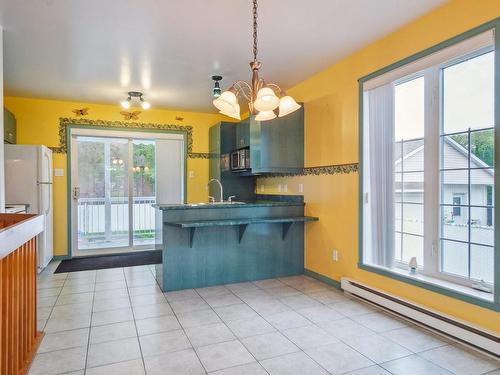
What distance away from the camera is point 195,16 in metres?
2.71

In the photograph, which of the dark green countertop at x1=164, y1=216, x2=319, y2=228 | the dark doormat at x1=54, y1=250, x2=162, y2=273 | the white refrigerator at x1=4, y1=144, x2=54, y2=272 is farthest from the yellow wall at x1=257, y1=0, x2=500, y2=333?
the white refrigerator at x1=4, y1=144, x2=54, y2=272

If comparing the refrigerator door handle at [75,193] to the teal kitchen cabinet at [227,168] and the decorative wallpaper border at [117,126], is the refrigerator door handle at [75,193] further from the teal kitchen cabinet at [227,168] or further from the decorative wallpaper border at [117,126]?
the teal kitchen cabinet at [227,168]

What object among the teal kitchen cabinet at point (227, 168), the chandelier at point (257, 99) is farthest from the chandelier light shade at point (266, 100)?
the teal kitchen cabinet at point (227, 168)

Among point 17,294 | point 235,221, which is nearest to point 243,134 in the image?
point 235,221

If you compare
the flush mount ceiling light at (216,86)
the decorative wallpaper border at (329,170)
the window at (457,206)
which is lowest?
the window at (457,206)

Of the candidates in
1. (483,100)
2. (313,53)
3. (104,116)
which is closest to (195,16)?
(313,53)

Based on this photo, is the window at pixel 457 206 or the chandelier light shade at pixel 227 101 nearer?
the chandelier light shade at pixel 227 101

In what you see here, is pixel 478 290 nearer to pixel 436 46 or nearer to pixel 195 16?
pixel 436 46

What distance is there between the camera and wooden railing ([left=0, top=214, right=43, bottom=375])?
174 centimetres

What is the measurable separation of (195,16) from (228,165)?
9.96ft

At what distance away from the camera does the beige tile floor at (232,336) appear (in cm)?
215

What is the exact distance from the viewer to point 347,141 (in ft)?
11.8

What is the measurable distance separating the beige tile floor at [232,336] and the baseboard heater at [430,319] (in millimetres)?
72

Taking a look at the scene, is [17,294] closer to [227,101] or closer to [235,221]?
[227,101]
